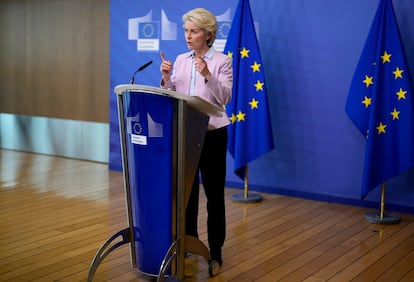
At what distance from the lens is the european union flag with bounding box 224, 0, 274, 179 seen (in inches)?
195

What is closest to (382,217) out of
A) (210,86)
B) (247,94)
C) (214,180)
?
(247,94)

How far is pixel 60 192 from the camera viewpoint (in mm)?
5297

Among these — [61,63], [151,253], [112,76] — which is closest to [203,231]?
[151,253]

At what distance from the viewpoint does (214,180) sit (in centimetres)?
324

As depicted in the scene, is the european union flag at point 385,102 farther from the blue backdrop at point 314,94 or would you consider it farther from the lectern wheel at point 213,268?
the lectern wheel at point 213,268

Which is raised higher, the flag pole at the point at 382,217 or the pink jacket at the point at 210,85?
the pink jacket at the point at 210,85

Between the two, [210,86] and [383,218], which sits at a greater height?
[210,86]

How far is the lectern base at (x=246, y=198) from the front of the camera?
5.08m

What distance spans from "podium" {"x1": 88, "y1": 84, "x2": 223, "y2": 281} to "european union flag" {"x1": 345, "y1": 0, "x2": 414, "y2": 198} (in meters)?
2.03

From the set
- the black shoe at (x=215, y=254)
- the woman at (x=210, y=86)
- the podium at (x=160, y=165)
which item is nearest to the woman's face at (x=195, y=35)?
the woman at (x=210, y=86)

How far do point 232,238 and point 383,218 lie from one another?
1330 mm

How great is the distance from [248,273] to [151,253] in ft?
2.12

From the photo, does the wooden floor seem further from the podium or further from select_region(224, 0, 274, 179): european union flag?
select_region(224, 0, 274, 179): european union flag

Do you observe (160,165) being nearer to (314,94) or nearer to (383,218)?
(383,218)
